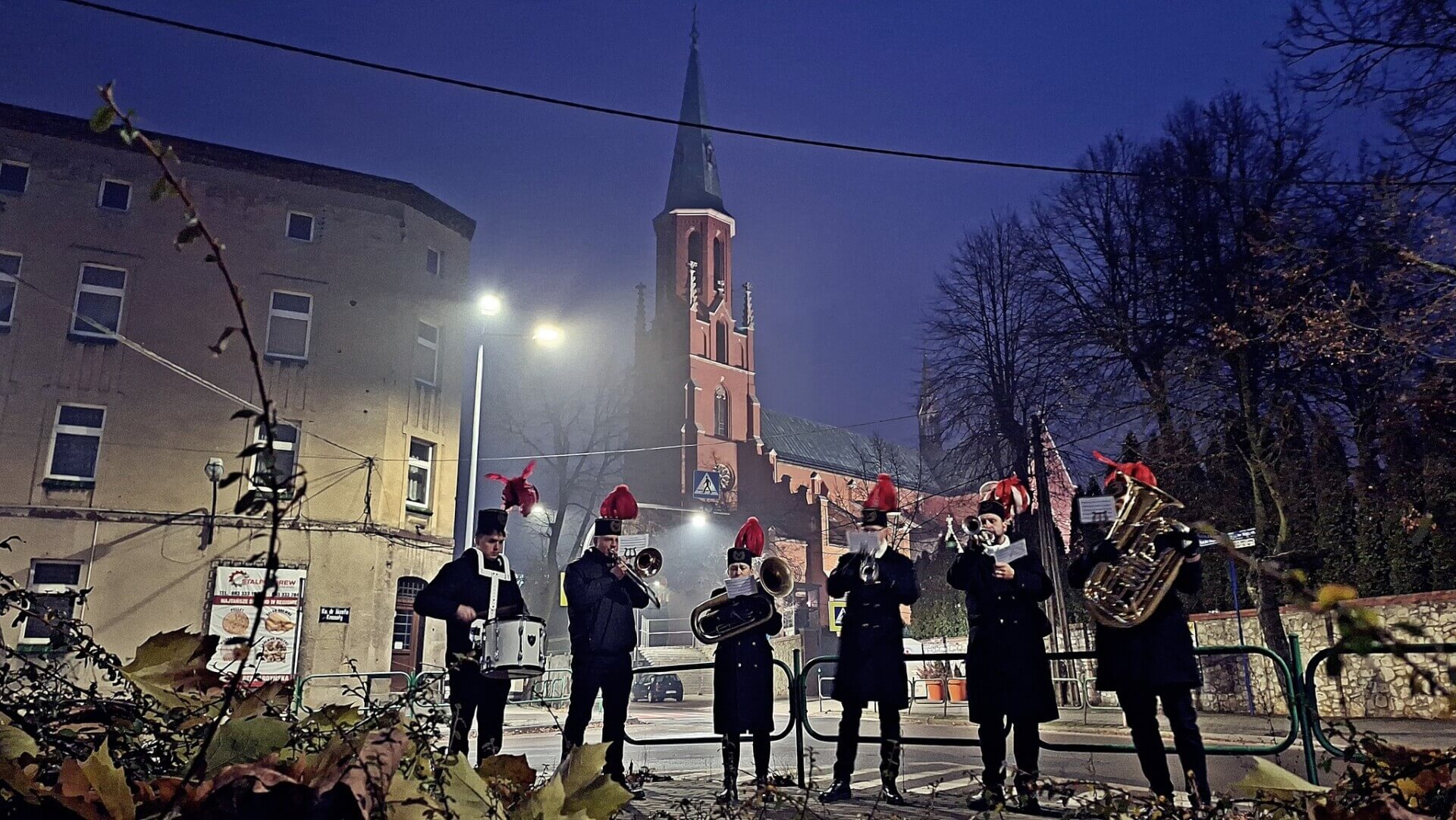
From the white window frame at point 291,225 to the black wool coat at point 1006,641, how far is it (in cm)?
2315

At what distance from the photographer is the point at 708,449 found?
64.4 m

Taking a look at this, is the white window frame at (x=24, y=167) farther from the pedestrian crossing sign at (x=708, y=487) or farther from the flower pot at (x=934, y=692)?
the pedestrian crossing sign at (x=708, y=487)

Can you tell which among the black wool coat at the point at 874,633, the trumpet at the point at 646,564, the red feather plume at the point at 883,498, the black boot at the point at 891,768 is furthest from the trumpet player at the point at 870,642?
the trumpet at the point at 646,564

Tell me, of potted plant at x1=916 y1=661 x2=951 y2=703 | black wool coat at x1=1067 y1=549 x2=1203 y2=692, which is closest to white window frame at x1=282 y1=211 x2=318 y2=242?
potted plant at x1=916 y1=661 x2=951 y2=703

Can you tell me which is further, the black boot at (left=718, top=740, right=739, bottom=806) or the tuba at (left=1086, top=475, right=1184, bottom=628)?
the black boot at (left=718, top=740, right=739, bottom=806)

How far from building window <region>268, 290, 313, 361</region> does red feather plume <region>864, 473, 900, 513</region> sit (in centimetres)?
2030

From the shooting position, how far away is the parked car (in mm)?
35094

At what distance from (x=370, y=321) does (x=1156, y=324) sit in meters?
19.1

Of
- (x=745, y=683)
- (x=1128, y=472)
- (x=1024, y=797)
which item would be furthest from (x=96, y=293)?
(x=1024, y=797)

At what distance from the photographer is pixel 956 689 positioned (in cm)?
2483

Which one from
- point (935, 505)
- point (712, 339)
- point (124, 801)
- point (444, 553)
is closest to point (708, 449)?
point (712, 339)

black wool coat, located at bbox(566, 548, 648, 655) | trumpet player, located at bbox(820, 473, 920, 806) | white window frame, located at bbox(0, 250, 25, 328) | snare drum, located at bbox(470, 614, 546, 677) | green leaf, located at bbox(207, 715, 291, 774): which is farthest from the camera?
white window frame, located at bbox(0, 250, 25, 328)

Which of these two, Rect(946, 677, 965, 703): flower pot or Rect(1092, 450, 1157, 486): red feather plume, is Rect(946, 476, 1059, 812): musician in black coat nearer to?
Rect(1092, 450, 1157, 486): red feather plume

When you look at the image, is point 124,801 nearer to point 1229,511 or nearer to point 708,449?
point 1229,511
